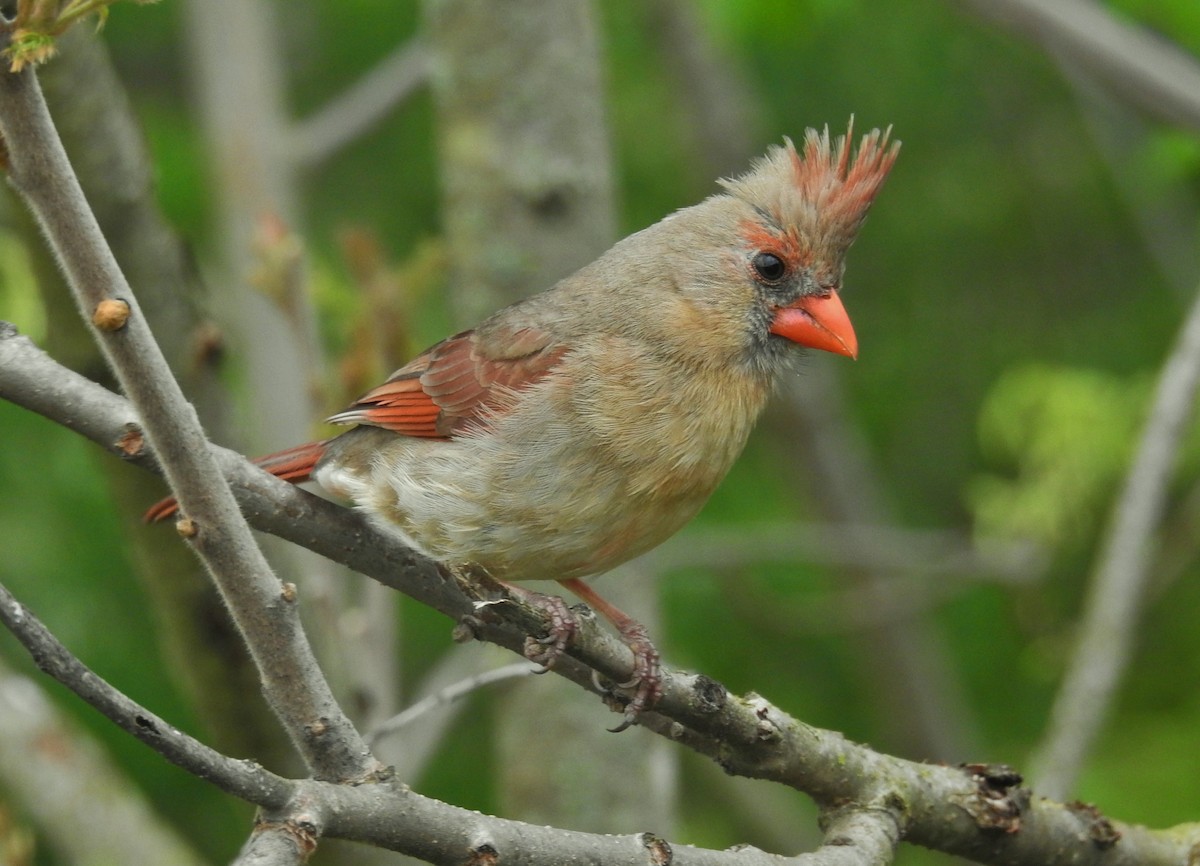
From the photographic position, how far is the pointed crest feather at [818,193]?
343 centimetres

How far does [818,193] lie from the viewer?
3475mm

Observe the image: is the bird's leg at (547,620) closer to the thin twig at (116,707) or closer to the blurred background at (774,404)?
the thin twig at (116,707)

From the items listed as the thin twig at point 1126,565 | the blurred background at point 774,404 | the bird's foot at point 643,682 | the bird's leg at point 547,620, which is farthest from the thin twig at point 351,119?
the bird's foot at point 643,682

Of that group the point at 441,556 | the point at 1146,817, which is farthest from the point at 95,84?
the point at 1146,817

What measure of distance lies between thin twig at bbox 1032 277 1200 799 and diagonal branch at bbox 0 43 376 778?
2.48m

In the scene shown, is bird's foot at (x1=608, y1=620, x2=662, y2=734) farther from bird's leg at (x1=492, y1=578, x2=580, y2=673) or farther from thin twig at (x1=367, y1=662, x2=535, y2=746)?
thin twig at (x1=367, y1=662, x2=535, y2=746)

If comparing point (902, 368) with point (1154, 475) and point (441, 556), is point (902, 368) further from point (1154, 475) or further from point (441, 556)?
point (441, 556)

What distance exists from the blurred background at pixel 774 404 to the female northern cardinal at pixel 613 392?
0.33m

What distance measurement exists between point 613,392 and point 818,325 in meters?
0.58

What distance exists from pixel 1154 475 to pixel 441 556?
6.82ft

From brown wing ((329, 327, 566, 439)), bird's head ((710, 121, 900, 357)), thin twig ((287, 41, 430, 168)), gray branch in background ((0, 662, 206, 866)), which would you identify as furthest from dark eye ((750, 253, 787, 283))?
thin twig ((287, 41, 430, 168))

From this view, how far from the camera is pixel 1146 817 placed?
5.73 metres

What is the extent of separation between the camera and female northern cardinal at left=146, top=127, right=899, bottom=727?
307 cm

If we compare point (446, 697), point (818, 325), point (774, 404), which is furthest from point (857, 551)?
point (446, 697)
